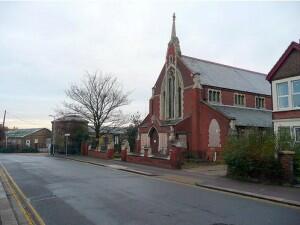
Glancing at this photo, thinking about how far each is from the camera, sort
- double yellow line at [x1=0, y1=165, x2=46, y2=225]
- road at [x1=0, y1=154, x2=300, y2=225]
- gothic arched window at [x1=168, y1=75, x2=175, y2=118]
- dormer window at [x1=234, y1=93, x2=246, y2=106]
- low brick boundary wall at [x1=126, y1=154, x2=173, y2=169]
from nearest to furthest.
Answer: road at [x1=0, y1=154, x2=300, y2=225], double yellow line at [x1=0, y1=165, x2=46, y2=225], low brick boundary wall at [x1=126, y1=154, x2=173, y2=169], dormer window at [x1=234, y1=93, x2=246, y2=106], gothic arched window at [x1=168, y1=75, x2=175, y2=118]

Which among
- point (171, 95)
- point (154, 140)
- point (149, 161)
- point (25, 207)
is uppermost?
point (171, 95)

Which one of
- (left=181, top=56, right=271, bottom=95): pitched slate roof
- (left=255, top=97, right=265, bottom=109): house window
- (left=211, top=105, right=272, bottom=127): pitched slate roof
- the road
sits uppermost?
(left=181, top=56, right=271, bottom=95): pitched slate roof

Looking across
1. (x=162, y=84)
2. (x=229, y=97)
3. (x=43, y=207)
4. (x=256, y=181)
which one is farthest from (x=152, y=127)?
(x=43, y=207)

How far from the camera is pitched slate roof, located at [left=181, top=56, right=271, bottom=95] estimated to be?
3756 cm

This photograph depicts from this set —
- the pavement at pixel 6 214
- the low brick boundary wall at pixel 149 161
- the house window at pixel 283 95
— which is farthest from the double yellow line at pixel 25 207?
the house window at pixel 283 95

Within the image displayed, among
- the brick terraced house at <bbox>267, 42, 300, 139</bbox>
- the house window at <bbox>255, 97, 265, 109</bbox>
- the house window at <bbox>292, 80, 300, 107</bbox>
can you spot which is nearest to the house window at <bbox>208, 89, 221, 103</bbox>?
the house window at <bbox>255, 97, 265, 109</bbox>

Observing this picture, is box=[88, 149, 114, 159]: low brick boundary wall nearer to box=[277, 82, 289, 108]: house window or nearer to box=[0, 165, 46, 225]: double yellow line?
box=[277, 82, 289, 108]: house window

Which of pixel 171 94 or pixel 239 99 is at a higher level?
pixel 171 94

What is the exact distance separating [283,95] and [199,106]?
446 inches

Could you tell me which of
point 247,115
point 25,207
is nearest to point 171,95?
point 247,115

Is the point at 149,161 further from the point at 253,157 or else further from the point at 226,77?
the point at 226,77

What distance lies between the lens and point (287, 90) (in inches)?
916

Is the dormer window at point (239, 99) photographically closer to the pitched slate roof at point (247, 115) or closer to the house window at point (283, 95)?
the pitched slate roof at point (247, 115)

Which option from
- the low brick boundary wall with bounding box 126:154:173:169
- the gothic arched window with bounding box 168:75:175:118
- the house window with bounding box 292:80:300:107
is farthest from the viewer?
the gothic arched window with bounding box 168:75:175:118
